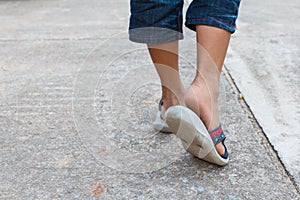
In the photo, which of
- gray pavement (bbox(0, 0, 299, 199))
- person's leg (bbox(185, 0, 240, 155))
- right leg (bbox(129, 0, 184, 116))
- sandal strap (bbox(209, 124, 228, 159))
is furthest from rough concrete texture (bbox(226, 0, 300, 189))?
right leg (bbox(129, 0, 184, 116))

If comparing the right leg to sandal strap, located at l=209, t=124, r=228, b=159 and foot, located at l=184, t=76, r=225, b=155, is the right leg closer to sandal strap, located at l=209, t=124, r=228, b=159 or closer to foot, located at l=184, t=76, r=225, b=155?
foot, located at l=184, t=76, r=225, b=155

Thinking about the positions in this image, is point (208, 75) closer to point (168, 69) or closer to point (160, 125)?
point (168, 69)

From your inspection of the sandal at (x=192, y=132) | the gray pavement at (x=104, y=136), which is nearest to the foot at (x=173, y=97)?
the gray pavement at (x=104, y=136)

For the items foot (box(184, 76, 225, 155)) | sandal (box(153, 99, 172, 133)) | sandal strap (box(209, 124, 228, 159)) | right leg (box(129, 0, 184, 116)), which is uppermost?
right leg (box(129, 0, 184, 116))

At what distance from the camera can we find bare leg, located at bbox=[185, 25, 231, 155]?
1.68 m

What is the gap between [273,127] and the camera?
2.10 m

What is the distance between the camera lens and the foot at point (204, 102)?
1.68 meters

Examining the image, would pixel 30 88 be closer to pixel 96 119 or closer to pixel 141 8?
pixel 96 119

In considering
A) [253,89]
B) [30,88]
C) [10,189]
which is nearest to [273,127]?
[253,89]

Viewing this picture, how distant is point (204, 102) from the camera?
1.69 m

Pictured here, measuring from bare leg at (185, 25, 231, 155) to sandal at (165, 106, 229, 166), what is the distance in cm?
6

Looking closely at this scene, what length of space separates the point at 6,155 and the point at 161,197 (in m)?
0.69

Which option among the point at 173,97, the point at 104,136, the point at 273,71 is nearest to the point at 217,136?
the point at 173,97

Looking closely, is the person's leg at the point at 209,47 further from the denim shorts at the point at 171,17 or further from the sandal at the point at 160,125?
the sandal at the point at 160,125
